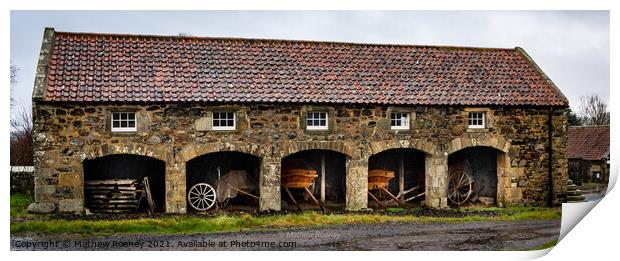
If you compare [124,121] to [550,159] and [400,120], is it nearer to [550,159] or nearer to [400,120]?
[400,120]

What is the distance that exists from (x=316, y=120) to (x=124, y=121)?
215 inches

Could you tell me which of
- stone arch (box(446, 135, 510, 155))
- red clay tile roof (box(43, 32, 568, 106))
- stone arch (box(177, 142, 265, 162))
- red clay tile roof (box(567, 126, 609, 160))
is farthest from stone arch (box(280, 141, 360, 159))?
red clay tile roof (box(567, 126, 609, 160))

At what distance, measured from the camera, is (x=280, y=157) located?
2014 cm

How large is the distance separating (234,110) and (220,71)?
1432 millimetres

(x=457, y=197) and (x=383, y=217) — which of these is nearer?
(x=383, y=217)

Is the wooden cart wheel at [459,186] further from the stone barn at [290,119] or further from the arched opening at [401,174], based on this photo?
the arched opening at [401,174]

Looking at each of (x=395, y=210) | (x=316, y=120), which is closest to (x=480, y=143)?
(x=395, y=210)

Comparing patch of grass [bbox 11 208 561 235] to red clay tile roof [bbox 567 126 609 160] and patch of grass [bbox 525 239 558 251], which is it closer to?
patch of grass [bbox 525 239 558 251]

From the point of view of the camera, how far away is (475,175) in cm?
2288

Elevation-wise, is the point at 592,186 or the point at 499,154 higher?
the point at 499,154

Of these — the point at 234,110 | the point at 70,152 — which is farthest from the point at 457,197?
the point at 70,152

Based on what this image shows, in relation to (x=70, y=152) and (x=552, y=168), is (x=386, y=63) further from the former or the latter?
(x=70, y=152)

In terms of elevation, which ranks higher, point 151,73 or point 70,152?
point 151,73

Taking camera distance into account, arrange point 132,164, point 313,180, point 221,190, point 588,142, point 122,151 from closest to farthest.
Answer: point 122,151
point 132,164
point 221,190
point 313,180
point 588,142
